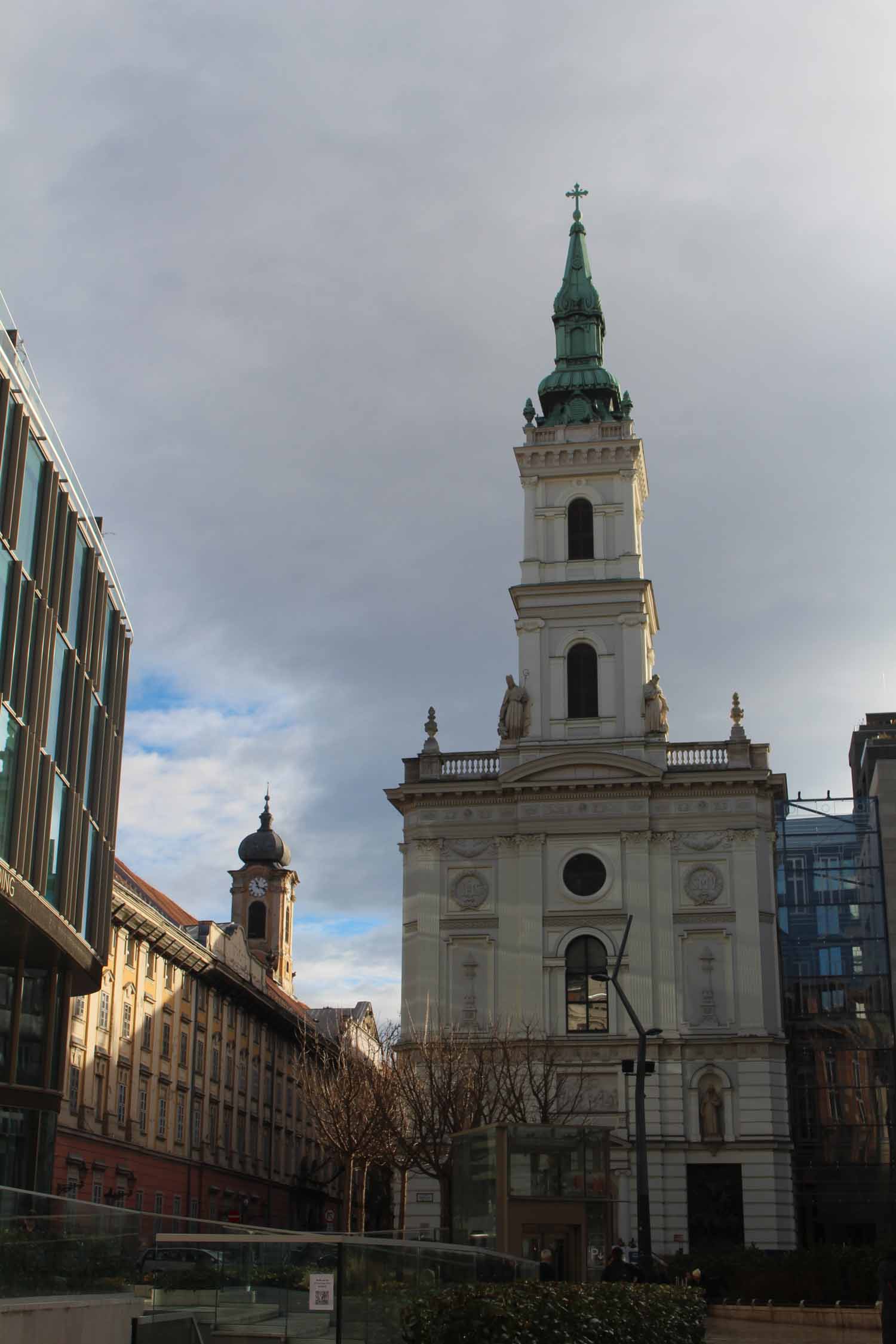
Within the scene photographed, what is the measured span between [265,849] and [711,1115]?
71.1 meters

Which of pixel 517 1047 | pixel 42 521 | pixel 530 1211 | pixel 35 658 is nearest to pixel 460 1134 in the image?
pixel 530 1211

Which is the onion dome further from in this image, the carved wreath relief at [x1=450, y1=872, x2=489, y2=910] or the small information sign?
the small information sign

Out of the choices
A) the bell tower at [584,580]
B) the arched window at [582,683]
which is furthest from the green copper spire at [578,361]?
the arched window at [582,683]

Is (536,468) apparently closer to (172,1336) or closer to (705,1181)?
(705,1181)

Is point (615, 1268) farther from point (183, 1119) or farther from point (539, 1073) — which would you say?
point (183, 1119)

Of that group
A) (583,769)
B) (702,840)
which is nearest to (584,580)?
(583,769)

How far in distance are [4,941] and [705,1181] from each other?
32917 millimetres

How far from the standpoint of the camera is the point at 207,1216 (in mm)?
67875

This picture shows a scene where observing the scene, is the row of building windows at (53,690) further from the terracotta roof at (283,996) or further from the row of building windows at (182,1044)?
the terracotta roof at (283,996)

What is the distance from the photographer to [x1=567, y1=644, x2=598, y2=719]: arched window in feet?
220

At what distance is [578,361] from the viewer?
75.1 meters

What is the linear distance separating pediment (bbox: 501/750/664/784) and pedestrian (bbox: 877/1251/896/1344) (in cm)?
4596

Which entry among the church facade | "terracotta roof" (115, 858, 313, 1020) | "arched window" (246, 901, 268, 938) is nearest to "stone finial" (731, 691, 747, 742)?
the church facade

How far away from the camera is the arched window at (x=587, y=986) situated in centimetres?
6184
